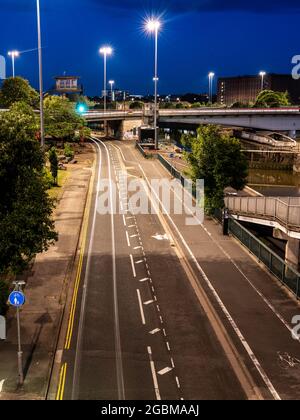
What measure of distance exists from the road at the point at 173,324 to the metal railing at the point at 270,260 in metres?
0.67

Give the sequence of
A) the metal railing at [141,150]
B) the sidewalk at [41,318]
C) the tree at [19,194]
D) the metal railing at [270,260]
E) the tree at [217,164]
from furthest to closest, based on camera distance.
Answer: the metal railing at [141,150] < the tree at [217,164] < the metal railing at [270,260] < the tree at [19,194] < the sidewalk at [41,318]

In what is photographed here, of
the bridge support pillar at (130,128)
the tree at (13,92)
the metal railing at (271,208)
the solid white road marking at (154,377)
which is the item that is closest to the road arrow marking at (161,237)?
the metal railing at (271,208)

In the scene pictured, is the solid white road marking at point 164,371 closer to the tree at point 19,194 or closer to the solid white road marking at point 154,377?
the solid white road marking at point 154,377

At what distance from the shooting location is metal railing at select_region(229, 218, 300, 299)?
28.8 metres

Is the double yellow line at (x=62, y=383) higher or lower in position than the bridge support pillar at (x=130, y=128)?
lower

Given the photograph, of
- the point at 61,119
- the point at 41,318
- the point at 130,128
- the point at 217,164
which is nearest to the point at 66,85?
the point at 130,128

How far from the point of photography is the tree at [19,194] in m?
21.9

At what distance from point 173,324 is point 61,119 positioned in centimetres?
6948

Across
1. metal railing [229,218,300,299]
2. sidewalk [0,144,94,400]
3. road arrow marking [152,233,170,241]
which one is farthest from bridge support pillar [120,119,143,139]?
metal railing [229,218,300,299]

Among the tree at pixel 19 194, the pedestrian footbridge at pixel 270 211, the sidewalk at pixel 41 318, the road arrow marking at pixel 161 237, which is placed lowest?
the sidewalk at pixel 41 318

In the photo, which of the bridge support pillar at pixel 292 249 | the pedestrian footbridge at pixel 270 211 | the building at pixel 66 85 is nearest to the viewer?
the pedestrian footbridge at pixel 270 211

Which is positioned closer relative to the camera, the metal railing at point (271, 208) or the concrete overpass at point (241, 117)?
the metal railing at point (271, 208)

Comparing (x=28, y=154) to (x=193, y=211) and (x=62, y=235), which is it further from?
(x=193, y=211)

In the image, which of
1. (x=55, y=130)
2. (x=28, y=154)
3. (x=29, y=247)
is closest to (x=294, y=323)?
(x=29, y=247)
